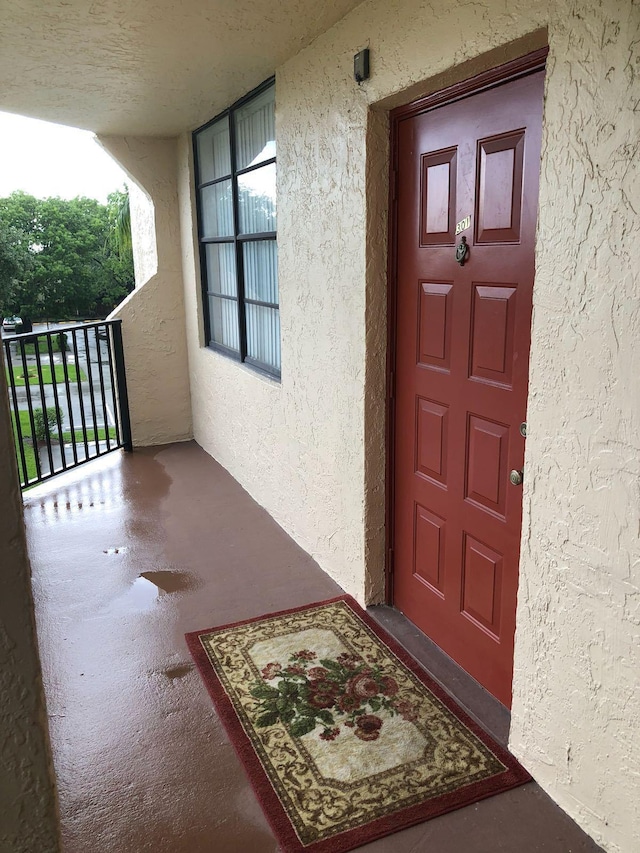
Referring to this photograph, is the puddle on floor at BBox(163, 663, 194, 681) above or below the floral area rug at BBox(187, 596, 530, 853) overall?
below

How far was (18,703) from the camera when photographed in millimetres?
809

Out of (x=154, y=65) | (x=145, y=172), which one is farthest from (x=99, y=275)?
(x=154, y=65)

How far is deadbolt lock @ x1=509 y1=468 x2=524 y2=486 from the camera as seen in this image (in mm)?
2102

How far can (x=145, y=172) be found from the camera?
521cm

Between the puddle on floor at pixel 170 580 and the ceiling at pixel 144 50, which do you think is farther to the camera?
the puddle on floor at pixel 170 580

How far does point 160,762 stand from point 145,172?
4450 millimetres

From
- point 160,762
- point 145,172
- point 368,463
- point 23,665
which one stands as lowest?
point 160,762

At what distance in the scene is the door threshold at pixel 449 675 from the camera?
2246 mm

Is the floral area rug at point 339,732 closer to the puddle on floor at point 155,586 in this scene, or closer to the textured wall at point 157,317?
the puddle on floor at point 155,586

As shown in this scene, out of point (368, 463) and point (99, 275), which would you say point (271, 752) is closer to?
point (368, 463)

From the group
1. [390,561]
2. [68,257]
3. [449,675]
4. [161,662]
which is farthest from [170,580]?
[68,257]

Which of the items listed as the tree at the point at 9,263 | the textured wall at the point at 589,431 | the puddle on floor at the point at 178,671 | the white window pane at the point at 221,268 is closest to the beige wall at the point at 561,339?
the textured wall at the point at 589,431

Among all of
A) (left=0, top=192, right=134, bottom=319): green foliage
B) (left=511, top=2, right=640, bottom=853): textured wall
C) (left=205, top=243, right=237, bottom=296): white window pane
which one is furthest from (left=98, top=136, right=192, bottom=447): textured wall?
(left=0, top=192, right=134, bottom=319): green foliage

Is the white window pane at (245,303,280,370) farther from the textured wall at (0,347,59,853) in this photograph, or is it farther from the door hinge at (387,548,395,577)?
the textured wall at (0,347,59,853)
